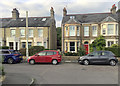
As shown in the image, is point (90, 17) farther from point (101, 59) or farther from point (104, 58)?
point (101, 59)

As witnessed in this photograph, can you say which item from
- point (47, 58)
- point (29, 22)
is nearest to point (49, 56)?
point (47, 58)

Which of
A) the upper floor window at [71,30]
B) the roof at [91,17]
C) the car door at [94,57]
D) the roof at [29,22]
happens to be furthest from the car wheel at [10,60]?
the roof at [91,17]

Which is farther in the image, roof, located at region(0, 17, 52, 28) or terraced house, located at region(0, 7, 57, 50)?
roof, located at region(0, 17, 52, 28)

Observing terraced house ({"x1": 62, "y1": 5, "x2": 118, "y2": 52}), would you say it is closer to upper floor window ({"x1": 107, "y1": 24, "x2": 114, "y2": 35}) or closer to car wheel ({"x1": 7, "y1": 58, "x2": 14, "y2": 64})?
upper floor window ({"x1": 107, "y1": 24, "x2": 114, "y2": 35})

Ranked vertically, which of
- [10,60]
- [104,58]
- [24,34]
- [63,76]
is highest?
[24,34]

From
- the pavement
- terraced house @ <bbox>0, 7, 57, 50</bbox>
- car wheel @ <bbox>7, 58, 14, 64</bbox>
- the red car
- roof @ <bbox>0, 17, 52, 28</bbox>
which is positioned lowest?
the pavement

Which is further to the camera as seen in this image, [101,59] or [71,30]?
[71,30]

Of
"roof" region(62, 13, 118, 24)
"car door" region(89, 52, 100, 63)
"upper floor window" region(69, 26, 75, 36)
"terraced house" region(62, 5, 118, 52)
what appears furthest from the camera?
"roof" region(62, 13, 118, 24)

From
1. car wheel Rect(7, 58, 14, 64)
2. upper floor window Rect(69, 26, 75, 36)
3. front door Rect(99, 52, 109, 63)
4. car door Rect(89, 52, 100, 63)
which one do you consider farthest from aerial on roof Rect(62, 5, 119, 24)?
car wheel Rect(7, 58, 14, 64)

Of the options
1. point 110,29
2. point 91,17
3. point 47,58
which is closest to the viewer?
point 47,58

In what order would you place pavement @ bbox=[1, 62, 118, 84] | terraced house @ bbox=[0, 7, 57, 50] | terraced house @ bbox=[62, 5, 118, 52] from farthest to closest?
terraced house @ bbox=[0, 7, 57, 50]
terraced house @ bbox=[62, 5, 118, 52]
pavement @ bbox=[1, 62, 118, 84]

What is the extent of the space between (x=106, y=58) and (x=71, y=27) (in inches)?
430

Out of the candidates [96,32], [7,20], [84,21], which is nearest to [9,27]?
[7,20]

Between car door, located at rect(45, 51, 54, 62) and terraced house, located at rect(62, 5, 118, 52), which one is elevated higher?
terraced house, located at rect(62, 5, 118, 52)
